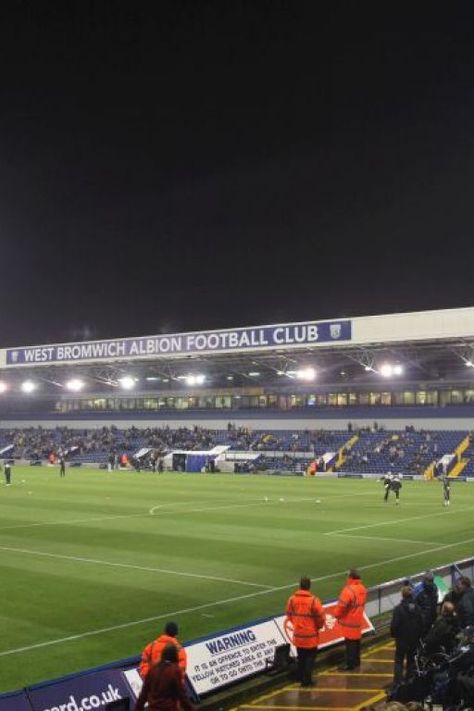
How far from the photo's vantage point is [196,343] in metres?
69.9

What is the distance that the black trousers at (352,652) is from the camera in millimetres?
13078

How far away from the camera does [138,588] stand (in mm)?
19578

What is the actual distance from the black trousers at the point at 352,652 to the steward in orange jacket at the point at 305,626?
0.89 m

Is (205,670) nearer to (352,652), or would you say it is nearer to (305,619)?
(305,619)

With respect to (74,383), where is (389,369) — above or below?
below

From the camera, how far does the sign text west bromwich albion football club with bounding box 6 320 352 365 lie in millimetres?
63250

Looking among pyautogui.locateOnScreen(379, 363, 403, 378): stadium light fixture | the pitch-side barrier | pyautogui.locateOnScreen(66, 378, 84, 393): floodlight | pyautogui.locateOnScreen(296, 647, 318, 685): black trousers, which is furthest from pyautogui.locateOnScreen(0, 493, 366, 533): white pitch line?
pyautogui.locateOnScreen(66, 378, 84, 393): floodlight

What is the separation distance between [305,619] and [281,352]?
187 feet

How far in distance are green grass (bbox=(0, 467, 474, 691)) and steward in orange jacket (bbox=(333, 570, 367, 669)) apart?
3569mm

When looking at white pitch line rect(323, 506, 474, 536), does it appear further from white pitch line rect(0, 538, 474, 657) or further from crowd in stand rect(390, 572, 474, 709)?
crowd in stand rect(390, 572, 474, 709)

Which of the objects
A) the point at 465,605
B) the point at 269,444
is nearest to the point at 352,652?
the point at 465,605

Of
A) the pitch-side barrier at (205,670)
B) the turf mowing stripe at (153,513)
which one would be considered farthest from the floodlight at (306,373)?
the pitch-side barrier at (205,670)

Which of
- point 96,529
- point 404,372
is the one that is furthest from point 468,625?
point 404,372

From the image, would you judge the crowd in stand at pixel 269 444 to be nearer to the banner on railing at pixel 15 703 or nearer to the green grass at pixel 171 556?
the green grass at pixel 171 556
